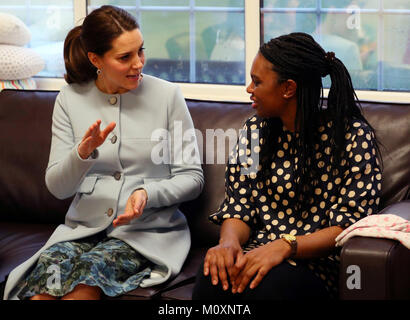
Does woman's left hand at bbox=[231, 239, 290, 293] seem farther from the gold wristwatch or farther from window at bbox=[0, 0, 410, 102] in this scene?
window at bbox=[0, 0, 410, 102]

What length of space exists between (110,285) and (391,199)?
932 millimetres

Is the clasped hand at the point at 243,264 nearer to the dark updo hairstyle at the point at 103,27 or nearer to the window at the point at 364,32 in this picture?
the dark updo hairstyle at the point at 103,27

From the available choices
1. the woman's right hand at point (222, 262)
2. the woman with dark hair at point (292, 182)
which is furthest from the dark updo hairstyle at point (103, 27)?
the woman's right hand at point (222, 262)

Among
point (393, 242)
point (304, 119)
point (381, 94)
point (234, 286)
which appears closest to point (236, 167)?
point (304, 119)

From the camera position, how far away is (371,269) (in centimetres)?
165

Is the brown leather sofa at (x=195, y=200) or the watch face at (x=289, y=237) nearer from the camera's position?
the brown leather sofa at (x=195, y=200)

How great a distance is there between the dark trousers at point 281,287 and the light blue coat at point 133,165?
0.34 m

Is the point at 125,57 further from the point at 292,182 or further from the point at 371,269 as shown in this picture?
the point at 371,269

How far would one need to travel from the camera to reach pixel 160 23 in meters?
3.09

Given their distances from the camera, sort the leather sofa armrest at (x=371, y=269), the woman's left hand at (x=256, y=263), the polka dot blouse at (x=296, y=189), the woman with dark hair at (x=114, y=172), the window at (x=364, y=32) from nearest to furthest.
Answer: the leather sofa armrest at (x=371, y=269), the woman's left hand at (x=256, y=263), the polka dot blouse at (x=296, y=189), the woman with dark hair at (x=114, y=172), the window at (x=364, y=32)

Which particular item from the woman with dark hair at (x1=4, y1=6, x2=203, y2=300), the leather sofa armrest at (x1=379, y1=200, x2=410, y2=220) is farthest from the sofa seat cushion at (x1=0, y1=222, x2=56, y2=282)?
the leather sofa armrest at (x1=379, y1=200, x2=410, y2=220)

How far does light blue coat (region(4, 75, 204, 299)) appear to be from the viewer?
219 centimetres

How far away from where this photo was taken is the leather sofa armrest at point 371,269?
5.42ft
